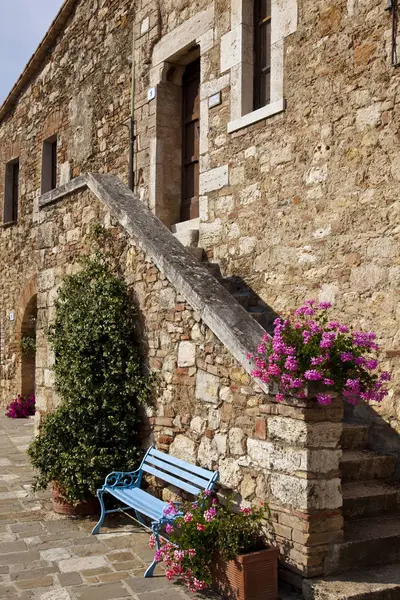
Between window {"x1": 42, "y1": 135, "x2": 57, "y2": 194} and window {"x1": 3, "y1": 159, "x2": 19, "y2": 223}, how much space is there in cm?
195

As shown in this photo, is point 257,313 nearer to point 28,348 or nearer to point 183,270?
point 183,270

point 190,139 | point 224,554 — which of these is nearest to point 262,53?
point 190,139

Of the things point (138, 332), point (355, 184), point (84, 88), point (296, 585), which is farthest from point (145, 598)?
point (84, 88)

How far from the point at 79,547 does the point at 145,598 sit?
3.34 ft

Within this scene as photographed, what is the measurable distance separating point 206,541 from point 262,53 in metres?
4.89

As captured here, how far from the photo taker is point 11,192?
46.9 feet

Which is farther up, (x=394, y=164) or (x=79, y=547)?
(x=394, y=164)

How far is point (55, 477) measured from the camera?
5.41 meters

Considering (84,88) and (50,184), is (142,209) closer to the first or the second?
(84,88)

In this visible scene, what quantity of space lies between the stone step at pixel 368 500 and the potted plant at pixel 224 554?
637mm

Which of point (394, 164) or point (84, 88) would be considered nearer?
point (394, 164)

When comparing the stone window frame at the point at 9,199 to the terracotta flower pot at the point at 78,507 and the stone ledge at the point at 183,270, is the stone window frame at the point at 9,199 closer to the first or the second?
the stone ledge at the point at 183,270

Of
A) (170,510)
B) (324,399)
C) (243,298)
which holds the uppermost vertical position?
(243,298)

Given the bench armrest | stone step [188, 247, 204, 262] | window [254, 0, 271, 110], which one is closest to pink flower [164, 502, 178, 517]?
the bench armrest
